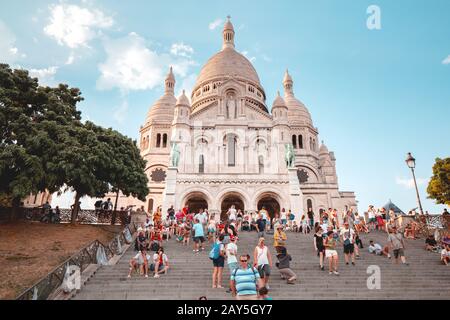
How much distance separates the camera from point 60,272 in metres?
10.8

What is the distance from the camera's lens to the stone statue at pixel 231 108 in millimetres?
36594

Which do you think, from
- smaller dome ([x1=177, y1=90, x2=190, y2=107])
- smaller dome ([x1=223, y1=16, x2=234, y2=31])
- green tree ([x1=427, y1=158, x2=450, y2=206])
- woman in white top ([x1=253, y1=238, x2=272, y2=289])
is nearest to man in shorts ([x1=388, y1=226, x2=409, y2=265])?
woman in white top ([x1=253, y1=238, x2=272, y2=289])

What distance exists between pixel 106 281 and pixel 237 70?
143ft

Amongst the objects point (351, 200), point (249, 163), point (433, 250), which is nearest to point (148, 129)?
point (249, 163)

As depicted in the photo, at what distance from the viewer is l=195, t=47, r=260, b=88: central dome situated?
50469 mm

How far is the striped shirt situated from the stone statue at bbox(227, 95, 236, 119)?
28783 mm

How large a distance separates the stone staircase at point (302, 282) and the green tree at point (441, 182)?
659 inches

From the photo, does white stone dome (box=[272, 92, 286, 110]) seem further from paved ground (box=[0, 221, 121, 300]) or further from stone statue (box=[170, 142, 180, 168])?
paved ground (box=[0, 221, 121, 300])

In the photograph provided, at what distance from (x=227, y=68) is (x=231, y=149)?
2088cm

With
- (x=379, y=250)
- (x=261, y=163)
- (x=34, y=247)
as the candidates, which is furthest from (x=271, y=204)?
(x=34, y=247)

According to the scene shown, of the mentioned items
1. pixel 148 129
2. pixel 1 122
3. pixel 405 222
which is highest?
pixel 148 129

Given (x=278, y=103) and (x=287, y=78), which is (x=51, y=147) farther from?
(x=287, y=78)
